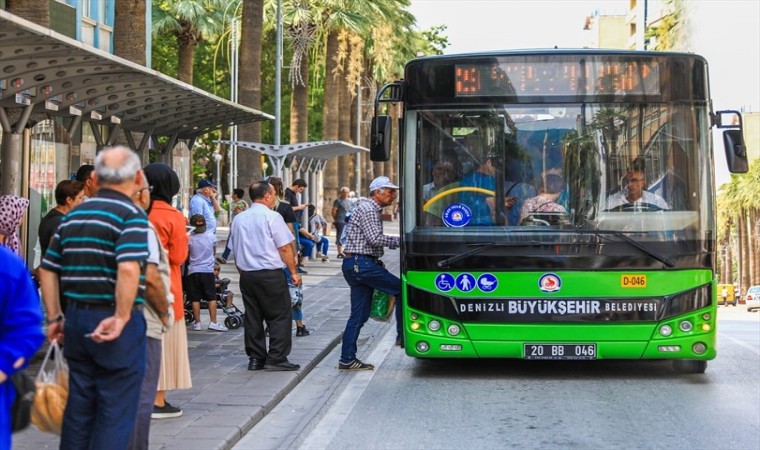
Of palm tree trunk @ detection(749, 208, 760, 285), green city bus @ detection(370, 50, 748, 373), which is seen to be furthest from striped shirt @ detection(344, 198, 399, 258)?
palm tree trunk @ detection(749, 208, 760, 285)

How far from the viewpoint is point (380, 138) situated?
11.4 meters

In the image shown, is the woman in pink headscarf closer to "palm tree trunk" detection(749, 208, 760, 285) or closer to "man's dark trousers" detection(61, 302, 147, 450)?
"man's dark trousers" detection(61, 302, 147, 450)

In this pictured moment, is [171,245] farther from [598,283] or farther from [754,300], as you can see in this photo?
[754,300]

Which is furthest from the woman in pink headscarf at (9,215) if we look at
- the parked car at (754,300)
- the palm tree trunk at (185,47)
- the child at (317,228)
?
the parked car at (754,300)

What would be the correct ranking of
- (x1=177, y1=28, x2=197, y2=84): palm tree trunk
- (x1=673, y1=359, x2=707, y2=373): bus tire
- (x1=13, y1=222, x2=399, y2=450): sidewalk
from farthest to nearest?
1. (x1=177, y1=28, x2=197, y2=84): palm tree trunk
2. (x1=673, y1=359, x2=707, y2=373): bus tire
3. (x1=13, y1=222, x2=399, y2=450): sidewalk

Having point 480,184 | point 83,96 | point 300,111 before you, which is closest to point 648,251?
point 480,184

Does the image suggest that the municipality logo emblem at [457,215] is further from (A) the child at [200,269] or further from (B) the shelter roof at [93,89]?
(A) the child at [200,269]

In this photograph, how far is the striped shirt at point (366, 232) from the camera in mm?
11789

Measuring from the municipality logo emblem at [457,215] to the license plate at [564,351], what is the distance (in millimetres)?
1196

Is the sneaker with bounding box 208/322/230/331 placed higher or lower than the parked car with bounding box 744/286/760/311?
higher

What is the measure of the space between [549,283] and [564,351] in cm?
60

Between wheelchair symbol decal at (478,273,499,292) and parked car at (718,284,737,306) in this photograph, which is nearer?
wheelchair symbol decal at (478,273,499,292)

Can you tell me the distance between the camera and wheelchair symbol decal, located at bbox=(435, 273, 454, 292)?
11.3 meters

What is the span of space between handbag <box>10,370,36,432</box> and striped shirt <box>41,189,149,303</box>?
2.92 ft
